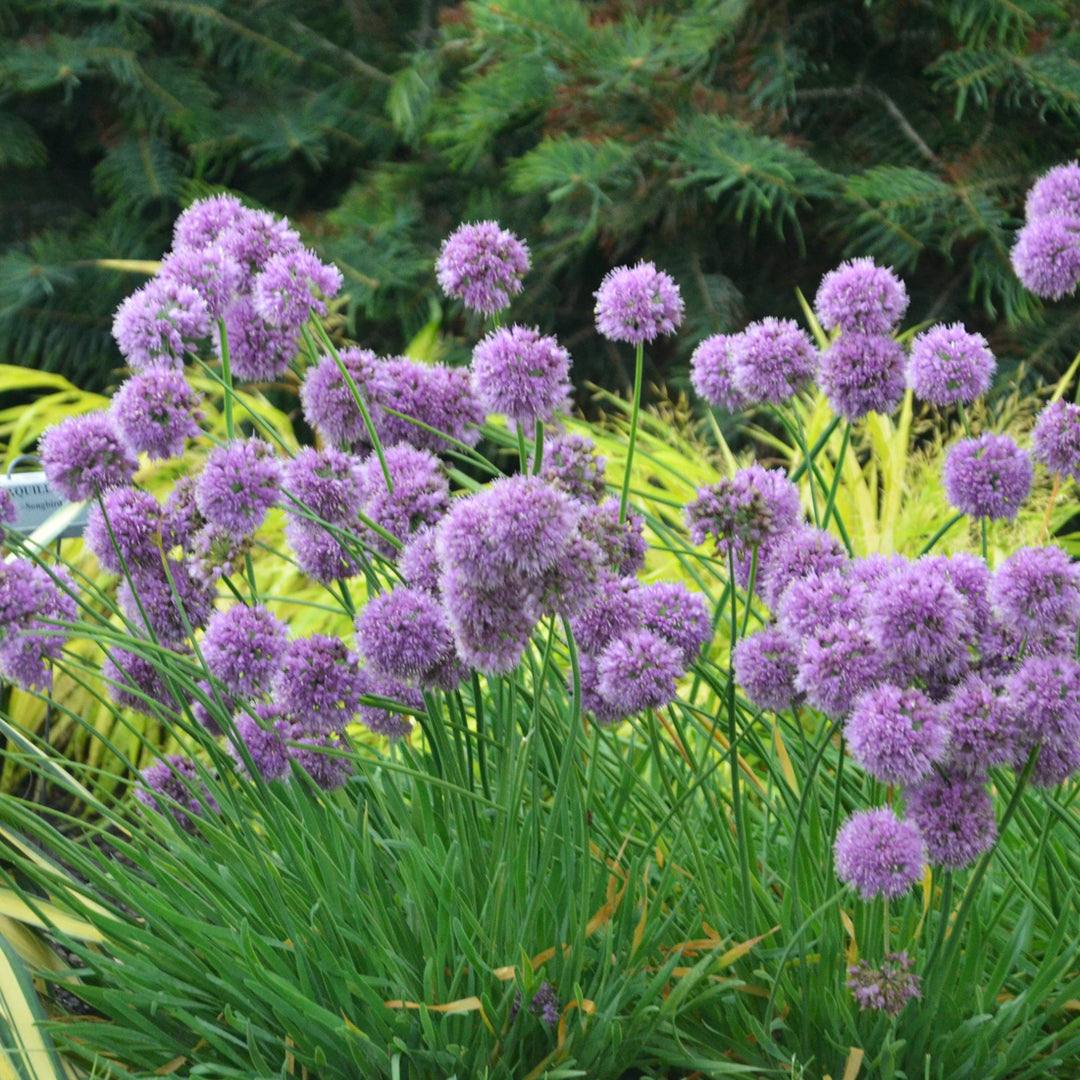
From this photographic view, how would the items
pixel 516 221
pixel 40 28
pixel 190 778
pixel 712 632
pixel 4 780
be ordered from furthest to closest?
pixel 40 28 < pixel 516 221 < pixel 4 780 < pixel 190 778 < pixel 712 632

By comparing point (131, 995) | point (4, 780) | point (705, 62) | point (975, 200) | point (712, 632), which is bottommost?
point (4, 780)

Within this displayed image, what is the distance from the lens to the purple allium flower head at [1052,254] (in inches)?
53.3

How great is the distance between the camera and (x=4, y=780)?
293 cm

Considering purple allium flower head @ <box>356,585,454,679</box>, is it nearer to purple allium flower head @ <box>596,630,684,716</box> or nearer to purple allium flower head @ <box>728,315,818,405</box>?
purple allium flower head @ <box>596,630,684,716</box>

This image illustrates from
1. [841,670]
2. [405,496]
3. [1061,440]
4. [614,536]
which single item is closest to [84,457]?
[405,496]

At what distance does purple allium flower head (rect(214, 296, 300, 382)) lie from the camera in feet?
4.48

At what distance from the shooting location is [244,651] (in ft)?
4.00

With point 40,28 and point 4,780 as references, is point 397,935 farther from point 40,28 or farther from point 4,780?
point 40,28

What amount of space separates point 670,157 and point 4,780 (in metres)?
2.82

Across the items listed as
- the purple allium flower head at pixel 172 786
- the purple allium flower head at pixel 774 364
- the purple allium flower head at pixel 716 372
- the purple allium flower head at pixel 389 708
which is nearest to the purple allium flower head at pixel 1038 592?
the purple allium flower head at pixel 774 364

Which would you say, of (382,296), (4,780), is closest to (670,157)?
(382,296)

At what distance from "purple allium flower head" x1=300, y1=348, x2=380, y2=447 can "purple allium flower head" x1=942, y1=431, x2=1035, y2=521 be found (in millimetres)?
610

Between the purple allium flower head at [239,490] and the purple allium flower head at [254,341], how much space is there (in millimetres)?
192

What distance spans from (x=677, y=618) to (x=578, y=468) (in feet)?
0.64
